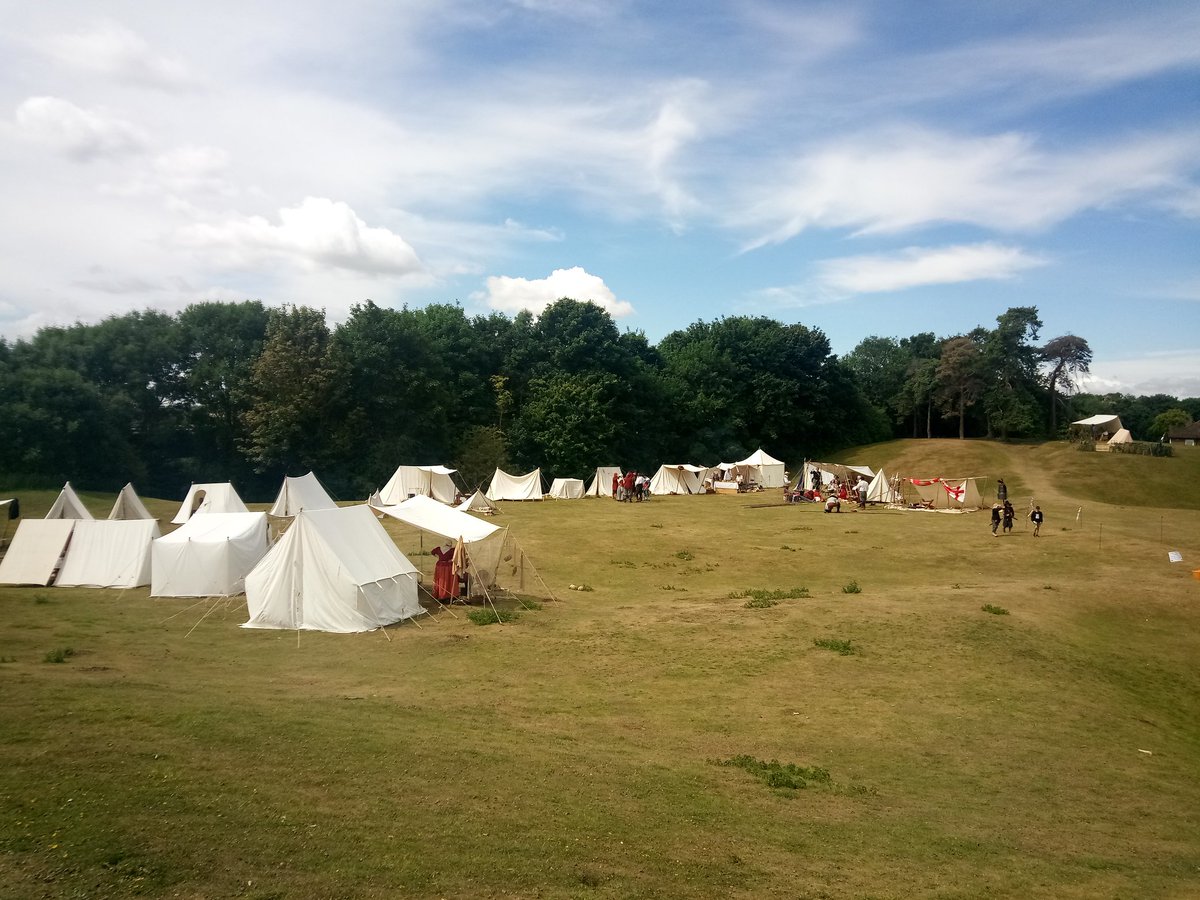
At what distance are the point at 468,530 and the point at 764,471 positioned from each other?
38555mm

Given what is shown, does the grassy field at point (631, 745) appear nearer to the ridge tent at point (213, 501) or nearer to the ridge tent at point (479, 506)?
the ridge tent at point (213, 501)

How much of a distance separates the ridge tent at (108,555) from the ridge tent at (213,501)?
358 inches

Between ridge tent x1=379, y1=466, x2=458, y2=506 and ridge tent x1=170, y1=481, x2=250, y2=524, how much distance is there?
9996mm

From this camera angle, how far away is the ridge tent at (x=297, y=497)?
30969 millimetres

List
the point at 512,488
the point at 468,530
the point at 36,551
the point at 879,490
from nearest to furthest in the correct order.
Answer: the point at 468,530 → the point at 36,551 → the point at 879,490 → the point at 512,488

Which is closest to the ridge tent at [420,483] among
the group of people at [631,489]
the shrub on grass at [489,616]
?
the group of people at [631,489]

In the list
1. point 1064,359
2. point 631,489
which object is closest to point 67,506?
point 631,489

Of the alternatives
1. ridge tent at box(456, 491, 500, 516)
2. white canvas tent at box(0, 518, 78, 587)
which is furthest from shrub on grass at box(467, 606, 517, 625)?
ridge tent at box(456, 491, 500, 516)

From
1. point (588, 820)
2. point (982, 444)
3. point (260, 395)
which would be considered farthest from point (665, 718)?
point (982, 444)

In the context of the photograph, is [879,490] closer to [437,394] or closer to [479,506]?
[479,506]

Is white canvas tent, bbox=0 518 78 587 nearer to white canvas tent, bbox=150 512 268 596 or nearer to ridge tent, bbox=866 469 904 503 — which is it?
white canvas tent, bbox=150 512 268 596

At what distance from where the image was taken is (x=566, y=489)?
150 ft

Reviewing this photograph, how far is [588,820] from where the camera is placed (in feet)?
24.3

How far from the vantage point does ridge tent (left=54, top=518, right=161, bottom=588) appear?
771 inches
